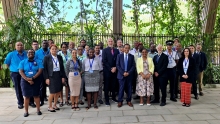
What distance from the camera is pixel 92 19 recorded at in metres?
10.6

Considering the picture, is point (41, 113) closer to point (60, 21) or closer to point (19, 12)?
point (19, 12)

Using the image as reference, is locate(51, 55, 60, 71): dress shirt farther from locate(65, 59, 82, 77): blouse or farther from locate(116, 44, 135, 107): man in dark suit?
locate(116, 44, 135, 107): man in dark suit

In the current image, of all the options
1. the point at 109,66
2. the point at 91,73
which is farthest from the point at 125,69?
the point at 91,73

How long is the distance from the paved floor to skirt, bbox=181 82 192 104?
0.20 m

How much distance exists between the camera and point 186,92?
17.8 feet

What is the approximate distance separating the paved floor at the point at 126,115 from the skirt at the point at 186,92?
20cm

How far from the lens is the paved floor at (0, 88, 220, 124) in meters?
4.30

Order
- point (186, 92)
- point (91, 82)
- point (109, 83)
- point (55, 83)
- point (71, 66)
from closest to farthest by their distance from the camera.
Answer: point (55, 83)
point (71, 66)
point (91, 82)
point (186, 92)
point (109, 83)

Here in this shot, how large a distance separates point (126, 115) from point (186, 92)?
6.14ft

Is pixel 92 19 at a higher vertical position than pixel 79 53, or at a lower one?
higher

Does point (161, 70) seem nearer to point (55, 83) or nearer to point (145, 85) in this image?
point (145, 85)

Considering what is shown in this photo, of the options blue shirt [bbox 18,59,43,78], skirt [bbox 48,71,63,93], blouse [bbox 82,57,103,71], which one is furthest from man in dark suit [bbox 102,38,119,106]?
blue shirt [bbox 18,59,43,78]

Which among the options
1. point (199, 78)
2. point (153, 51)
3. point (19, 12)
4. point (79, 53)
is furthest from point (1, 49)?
point (199, 78)

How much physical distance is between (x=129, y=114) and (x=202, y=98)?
2.82 meters
